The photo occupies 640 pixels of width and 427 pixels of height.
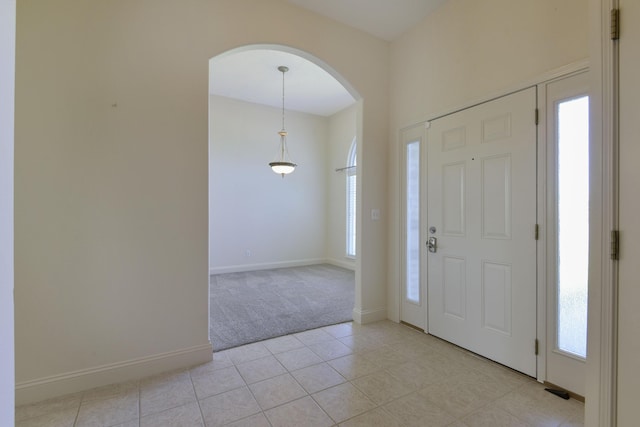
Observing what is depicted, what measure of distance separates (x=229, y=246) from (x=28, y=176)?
4141 millimetres

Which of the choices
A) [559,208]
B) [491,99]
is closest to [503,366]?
[559,208]

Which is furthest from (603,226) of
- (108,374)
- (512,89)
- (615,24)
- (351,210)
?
(351,210)

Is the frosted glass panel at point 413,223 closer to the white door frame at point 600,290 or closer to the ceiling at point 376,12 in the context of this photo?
the ceiling at point 376,12

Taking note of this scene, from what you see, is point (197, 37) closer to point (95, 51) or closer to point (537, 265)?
point (95, 51)

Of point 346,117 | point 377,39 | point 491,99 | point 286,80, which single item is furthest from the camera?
point 346,117

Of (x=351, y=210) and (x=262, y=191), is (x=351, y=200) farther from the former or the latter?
(x=262, y=191)

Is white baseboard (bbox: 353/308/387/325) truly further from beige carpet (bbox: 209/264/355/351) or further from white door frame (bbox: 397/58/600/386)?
white door frame (bbox: 397/58/600/386)

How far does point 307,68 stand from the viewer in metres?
4.51

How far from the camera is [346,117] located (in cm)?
652

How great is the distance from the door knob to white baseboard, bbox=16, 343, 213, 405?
88.3 inches

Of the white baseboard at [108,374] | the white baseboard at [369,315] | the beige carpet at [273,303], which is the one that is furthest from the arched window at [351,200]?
the white baseboard at [108,374]

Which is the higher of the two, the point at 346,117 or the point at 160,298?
the point at 346,117

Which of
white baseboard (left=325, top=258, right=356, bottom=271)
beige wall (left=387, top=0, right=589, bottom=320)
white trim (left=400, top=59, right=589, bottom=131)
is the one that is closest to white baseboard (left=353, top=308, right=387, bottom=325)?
beige wall (left=387, top=0, right=589, bottom=320)

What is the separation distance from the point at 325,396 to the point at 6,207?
6.44 ft
